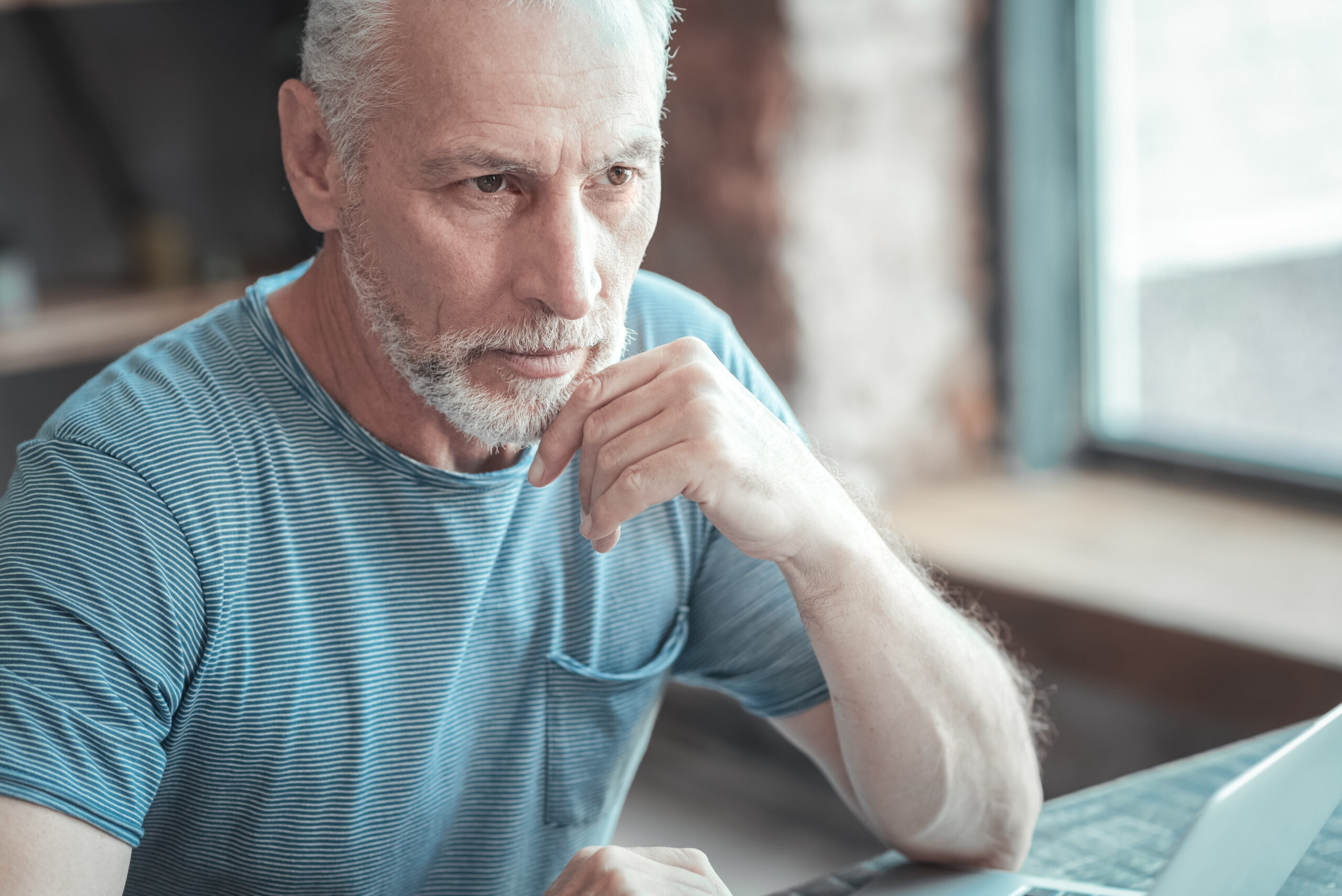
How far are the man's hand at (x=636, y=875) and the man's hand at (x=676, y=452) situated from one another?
0.76ft

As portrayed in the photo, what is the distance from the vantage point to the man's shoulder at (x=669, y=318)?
4.07ft

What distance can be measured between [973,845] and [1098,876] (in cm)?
10

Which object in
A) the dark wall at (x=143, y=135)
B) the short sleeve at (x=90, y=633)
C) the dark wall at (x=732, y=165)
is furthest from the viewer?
the dark wall at (x=143, y=135)

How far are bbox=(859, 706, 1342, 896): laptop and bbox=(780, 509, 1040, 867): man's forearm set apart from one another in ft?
0.39

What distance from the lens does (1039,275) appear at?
7.48ft

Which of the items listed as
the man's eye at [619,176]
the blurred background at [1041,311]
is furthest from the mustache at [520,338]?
the blurred background at [1041,311]

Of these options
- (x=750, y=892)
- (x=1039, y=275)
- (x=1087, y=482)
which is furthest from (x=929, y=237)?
(x=750, y=892)

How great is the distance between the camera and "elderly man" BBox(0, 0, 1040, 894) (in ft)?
2.99

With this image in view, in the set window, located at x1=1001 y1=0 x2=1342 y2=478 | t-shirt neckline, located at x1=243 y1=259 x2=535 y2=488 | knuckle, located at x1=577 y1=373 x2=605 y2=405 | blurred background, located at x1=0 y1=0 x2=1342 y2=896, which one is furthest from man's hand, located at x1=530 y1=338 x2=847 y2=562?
window, located at x1=1001 y1=0 x2=1342 y2=478

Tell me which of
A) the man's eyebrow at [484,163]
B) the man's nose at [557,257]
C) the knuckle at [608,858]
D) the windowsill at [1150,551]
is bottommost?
the windowsill at [1150,551]

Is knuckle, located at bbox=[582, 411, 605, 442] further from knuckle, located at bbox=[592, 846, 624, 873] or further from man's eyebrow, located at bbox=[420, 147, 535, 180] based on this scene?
knuckle, located at bbox=[592, 846, 624, 873]

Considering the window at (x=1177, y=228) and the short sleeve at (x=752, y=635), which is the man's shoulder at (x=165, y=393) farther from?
the window at (x=1177, y=228)

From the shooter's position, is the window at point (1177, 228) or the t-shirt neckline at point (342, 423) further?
the window at point (1177, 228)

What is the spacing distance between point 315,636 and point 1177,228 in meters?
1.70
